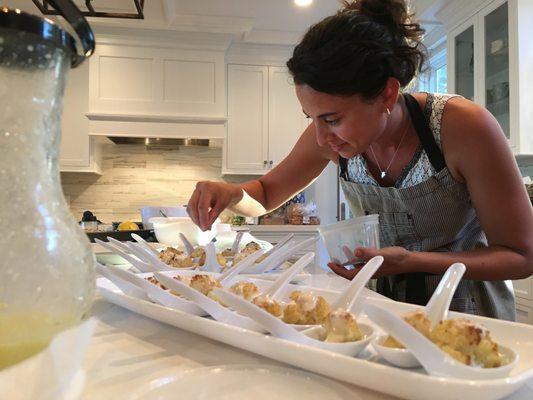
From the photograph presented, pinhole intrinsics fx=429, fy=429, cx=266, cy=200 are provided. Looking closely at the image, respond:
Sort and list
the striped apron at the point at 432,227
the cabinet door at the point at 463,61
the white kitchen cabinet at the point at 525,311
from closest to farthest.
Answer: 1. the striped apron at the point at 432,227
2. the white kitchen cabinet at the point at 525,311
3. the cabinet door at the point at 463,61

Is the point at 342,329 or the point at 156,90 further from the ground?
the point at 156,90

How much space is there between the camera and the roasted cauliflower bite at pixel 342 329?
42 cm

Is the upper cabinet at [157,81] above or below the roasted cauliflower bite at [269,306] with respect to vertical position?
above

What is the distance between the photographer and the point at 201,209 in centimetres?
115

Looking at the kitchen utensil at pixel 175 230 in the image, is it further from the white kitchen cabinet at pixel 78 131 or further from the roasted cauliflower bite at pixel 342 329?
the white kitchen cabinet at pixel 78 131

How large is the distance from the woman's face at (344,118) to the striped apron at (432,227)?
122mm

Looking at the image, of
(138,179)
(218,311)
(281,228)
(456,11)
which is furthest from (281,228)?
(218,311)

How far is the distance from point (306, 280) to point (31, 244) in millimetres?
621

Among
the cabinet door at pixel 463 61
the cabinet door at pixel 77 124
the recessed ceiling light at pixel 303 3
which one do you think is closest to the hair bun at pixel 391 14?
the cabinet door at pixel 463 61

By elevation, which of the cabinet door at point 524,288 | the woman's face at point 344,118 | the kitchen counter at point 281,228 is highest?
the woman's face at point 344,118

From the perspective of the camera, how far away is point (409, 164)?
1.15 m

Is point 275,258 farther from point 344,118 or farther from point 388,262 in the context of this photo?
point 344,118

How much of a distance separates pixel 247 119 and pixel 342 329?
3.63 metres

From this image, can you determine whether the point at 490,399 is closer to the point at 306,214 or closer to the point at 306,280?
the point at 306,280
